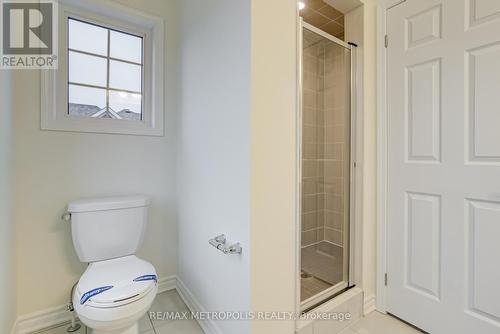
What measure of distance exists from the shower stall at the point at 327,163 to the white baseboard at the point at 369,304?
158 millimetres

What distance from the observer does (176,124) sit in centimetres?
192

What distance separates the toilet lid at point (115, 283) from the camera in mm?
1113

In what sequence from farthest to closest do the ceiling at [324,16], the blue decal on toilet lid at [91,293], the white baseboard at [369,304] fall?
the ceiling at [324,16] < the white baseboard at [369,304] < the blue decal on toilet lid at [91,293]

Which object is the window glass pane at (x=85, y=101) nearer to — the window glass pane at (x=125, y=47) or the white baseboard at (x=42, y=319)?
the window glass pane at (x=125, y=47)

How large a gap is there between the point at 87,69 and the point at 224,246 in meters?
1.59

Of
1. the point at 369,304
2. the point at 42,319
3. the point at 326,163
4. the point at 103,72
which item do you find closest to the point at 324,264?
the point at 369,304

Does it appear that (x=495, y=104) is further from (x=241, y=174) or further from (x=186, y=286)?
Result: (x=186, y=286)

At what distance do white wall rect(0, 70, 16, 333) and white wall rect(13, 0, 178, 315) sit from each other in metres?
0.09

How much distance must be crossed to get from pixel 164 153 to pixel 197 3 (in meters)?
1.10

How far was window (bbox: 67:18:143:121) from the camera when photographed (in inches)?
64.9

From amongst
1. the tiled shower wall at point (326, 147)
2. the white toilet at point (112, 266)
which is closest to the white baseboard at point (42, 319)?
the white toilet at point (112, 266)

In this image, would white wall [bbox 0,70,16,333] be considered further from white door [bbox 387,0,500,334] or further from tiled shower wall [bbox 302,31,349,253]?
white door [bbox 387,0,500,334]

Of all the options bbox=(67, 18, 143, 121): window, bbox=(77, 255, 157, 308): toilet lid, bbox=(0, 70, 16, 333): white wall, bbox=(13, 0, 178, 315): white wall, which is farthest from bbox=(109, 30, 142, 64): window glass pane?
bbox=(77, 255, 157, 308): toilet lid

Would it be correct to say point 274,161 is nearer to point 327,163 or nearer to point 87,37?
point 327,163
